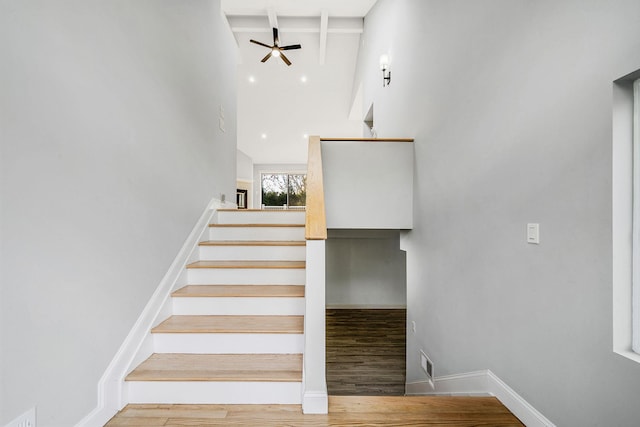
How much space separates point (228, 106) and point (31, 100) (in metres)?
2.93

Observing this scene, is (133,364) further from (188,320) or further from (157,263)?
(157,263)

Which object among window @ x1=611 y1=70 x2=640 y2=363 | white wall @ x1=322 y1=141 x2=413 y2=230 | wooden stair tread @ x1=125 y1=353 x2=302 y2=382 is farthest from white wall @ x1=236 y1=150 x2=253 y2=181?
window @ x1=611 y1=70 x2=640 y2=363

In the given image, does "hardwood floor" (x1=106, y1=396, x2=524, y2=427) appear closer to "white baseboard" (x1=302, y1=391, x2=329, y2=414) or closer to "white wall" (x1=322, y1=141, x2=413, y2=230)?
"white baseboard" (x1=302, y1=391, x2=329, y2=414)

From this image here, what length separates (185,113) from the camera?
2555 mm

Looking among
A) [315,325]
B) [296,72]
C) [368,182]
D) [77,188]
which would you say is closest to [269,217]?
[368,182]

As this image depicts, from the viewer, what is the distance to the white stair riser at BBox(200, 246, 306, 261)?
2623 millimetres

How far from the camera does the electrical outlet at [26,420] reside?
1.02m

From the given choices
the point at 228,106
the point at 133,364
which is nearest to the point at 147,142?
the point at 133,364

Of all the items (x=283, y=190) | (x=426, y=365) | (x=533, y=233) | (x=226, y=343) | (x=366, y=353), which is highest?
(x=283, y=190)

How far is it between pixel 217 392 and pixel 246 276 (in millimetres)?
913

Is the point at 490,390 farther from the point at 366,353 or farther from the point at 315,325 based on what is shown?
the point at 366,353

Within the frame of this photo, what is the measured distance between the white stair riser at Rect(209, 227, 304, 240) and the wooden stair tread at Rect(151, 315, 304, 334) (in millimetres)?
973

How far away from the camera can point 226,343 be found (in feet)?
6.02

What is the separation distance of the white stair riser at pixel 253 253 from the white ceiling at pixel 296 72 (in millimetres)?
4393
